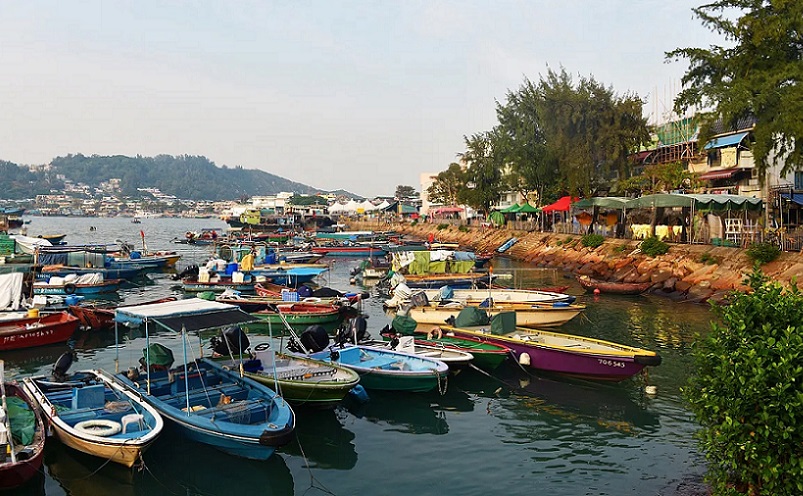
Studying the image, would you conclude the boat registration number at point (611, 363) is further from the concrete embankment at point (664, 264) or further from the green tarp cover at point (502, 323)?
the concrete embankment at point (664, 264)

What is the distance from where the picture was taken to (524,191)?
74.0 metres

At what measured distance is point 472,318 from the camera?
22.3 meters

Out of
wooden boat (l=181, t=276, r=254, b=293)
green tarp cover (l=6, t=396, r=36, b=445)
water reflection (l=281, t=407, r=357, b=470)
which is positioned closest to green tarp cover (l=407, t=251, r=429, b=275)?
wooden boat (l=181, t=276, r=254, b=293)

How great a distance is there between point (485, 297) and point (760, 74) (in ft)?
58.5

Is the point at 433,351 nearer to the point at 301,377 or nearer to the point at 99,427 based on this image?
the point at 301,377

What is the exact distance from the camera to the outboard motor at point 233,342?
16969mm

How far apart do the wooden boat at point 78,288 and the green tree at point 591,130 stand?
130 ft

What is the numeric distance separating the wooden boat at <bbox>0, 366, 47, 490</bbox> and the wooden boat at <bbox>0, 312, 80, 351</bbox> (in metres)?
8.98

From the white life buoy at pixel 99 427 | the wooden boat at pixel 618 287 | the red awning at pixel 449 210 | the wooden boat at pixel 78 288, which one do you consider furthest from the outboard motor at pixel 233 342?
the red awning at pixel 449 210

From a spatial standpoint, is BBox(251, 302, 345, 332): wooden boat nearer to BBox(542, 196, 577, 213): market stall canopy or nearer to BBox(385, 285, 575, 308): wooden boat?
BBox(385, 285, 575, 308): wooden boat

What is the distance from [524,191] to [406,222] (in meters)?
46.5

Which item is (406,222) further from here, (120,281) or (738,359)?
(738,359)

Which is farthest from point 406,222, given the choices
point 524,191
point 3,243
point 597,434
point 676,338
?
point 597,434

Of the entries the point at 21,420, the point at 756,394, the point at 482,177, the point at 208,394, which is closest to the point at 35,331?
the point at 21,420
